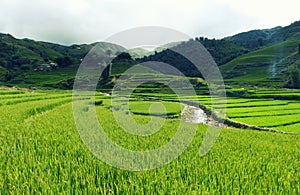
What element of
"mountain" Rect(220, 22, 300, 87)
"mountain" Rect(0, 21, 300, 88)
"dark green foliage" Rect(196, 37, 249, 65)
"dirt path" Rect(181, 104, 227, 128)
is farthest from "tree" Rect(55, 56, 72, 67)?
"dirt path" Rect(181, 104, 227, 128)

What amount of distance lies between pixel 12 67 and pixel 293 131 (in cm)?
10237

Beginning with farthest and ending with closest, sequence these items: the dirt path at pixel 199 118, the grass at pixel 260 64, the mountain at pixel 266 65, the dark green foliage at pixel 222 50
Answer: the dark green foliage at pixel 222 50 → the grass at pixel 260 64 → the mountain at pixel 266 65 → the dirt path at pixel 199 118

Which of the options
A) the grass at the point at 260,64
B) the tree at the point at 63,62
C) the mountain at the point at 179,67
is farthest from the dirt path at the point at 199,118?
the tree at the point at 63,62

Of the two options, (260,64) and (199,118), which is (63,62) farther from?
(199,118)

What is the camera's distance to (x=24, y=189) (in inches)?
144

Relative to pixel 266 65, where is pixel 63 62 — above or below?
above

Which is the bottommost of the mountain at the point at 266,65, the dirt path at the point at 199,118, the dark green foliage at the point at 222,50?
the dirt path at the point at 199,118

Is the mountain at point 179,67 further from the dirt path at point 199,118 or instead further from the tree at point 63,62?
the dirt path at point 199,118

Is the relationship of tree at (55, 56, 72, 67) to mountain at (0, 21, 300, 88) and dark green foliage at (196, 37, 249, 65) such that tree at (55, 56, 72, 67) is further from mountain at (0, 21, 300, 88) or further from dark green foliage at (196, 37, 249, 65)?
dark green foliage at (196, 37, 249, 65)

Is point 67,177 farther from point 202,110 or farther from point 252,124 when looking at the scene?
point 202,110

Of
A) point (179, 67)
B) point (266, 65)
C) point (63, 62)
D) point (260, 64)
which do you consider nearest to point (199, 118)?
point (266, 65)

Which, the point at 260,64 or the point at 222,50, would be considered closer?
the point at 260,64

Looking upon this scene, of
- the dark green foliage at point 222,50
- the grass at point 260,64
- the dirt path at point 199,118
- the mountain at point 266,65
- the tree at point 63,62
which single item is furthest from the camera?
the dark green foliage at point 222,50

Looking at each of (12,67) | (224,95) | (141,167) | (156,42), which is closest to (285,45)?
(224,95)
